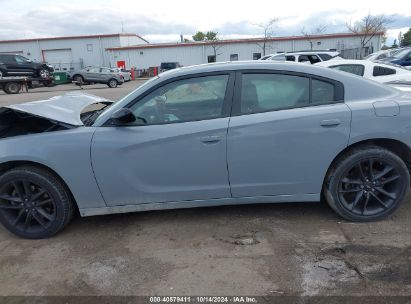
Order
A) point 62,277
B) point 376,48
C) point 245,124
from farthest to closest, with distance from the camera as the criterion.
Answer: point 376,48 → point 245,124 → point 62,277

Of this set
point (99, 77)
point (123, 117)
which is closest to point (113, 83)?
point (99, 77)

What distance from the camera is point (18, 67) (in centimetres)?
2516

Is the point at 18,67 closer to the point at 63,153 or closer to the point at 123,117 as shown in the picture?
the point at 63,153

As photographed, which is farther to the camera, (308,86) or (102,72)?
(102,72)

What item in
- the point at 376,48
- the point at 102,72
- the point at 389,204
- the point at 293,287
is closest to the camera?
the point at 293,287

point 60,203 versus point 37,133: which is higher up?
point 37,133

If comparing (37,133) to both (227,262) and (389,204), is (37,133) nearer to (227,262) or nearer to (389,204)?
(227,262)

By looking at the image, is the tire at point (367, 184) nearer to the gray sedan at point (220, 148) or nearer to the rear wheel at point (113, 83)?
the gray sedan at point (220, 148)

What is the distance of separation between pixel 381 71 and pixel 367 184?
24.7 ft

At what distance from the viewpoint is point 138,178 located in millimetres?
3266

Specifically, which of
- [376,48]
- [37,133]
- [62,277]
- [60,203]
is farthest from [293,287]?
[376,48]

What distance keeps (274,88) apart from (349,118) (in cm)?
72

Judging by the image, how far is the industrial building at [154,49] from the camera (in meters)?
45.0

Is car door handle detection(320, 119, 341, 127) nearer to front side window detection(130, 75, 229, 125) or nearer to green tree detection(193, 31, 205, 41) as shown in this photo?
front side window detection(130, 75, 229, 125)
